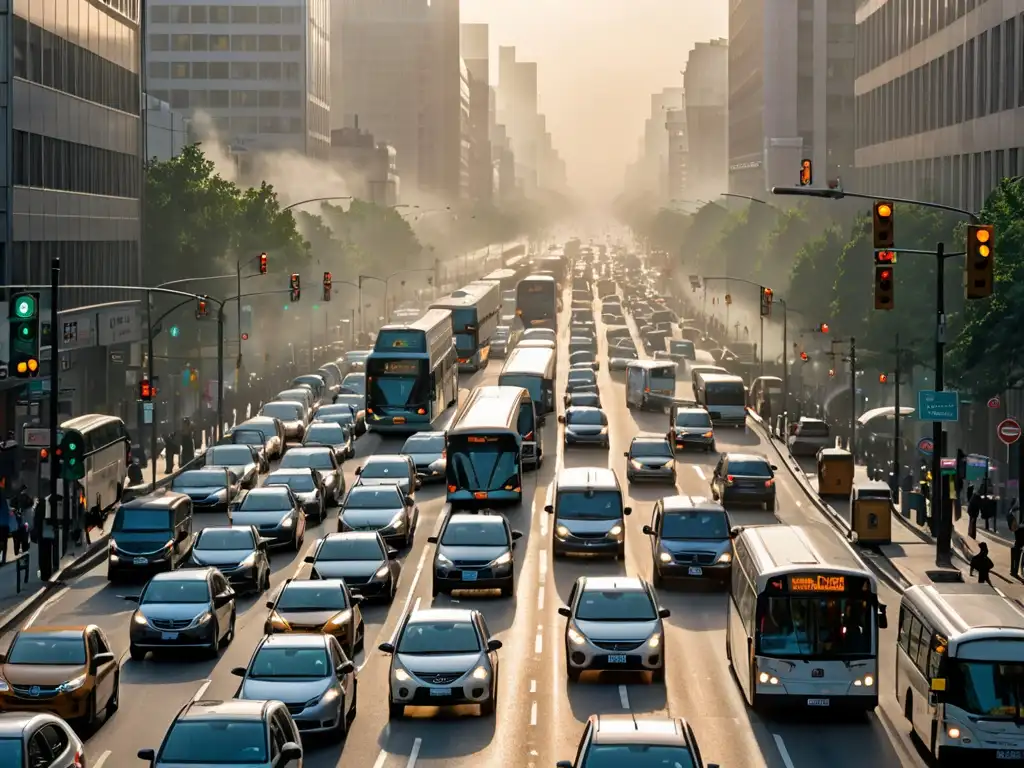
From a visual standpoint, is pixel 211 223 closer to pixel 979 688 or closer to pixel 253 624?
pixel 253 624

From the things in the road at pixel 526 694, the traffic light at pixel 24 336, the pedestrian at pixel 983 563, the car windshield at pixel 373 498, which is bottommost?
the road at pixel 526 694

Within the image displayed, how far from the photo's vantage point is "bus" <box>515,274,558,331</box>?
12456 cm

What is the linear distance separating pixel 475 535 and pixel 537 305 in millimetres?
86580

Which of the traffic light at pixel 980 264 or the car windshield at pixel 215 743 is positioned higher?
the traffic light at pixel 980 264

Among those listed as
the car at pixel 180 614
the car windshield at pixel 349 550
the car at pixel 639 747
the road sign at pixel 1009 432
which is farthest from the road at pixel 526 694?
the road sign at pixel 1009 432

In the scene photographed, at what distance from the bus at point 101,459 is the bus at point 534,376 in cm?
1764

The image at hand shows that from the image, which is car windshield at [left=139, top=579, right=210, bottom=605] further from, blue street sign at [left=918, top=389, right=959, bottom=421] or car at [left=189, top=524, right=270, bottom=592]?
blue street sign at [left=918, top=389, right=959, bottom=421]

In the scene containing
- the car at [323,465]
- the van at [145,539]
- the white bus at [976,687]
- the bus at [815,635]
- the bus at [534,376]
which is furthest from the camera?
the bus at [534,376]

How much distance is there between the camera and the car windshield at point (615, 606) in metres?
29.8

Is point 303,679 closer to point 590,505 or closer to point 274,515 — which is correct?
point 590,505

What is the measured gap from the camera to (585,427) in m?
67.4

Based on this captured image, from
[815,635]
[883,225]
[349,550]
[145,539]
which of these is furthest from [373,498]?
[815,635]

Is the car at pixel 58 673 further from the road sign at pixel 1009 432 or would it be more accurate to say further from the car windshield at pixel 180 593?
the road sign at pixel 1009 432

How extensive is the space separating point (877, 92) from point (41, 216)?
57.5m
